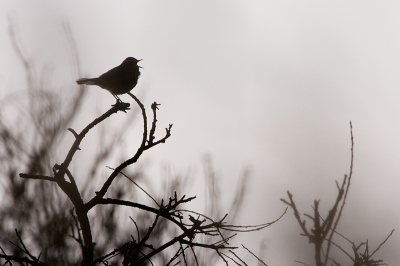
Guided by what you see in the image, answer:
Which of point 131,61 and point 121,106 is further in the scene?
point 131,61

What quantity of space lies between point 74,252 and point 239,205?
4185 mm

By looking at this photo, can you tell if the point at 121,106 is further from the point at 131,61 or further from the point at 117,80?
the point at 131,61

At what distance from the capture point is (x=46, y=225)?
1038cm

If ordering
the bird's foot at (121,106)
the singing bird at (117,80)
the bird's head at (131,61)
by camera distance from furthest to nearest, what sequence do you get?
the bird's head at (131,61), the singing bird at (117,80), the bird's foot at (121,106)

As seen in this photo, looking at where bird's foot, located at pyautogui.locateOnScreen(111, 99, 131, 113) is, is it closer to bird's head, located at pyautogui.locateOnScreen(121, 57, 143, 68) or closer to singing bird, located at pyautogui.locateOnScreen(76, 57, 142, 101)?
singing bird, located at pyautogui.locateOnScreen(76, 57, 142, 101)

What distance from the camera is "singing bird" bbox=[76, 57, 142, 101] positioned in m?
5.51

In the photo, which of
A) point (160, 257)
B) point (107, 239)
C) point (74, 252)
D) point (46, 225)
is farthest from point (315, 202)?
point (107, 239)

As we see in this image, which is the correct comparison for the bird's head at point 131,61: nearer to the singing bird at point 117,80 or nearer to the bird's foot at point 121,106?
the singing bird at point 117,80

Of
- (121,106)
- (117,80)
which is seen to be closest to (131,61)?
(117,80)

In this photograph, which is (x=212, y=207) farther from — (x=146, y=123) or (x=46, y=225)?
(x=146, y=123)

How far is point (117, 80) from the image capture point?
553 cm

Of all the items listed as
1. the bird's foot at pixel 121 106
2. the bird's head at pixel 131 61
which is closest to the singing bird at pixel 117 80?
the bird's head at pixel 131 61

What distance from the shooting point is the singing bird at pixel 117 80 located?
18.1ft

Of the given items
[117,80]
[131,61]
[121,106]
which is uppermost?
[131,61]
